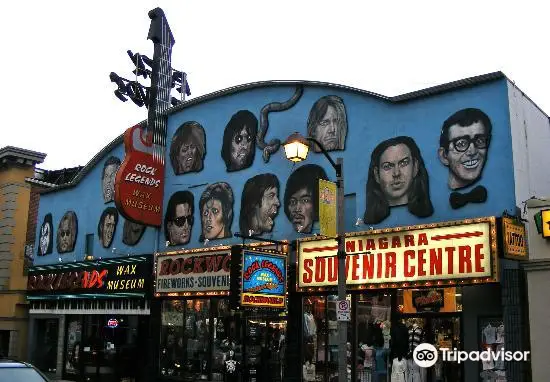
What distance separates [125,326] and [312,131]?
11.3 meters

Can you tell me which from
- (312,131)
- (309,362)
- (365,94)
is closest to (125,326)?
(309,362)

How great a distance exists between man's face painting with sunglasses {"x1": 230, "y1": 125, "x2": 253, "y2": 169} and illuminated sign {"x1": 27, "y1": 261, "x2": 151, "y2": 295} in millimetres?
5365

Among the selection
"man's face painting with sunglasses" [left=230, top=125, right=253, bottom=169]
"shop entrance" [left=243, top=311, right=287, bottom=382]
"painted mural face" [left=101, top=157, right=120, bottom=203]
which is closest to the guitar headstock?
"painted mural face" [left=101, top=157, right=120, bottom=203]

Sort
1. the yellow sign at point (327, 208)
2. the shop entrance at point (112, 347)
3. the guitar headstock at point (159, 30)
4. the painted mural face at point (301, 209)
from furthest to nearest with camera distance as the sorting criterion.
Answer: the guitar headstock at point (159, 30)
the shop entrance at point (112, 347)
the painted mural face at point (301, 209)
the yellow sign at point (327, 208)

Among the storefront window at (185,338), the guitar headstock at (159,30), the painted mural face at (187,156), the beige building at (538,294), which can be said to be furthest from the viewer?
the guitar headstock at (159,30)

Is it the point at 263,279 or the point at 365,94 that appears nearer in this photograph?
the point at 263,279

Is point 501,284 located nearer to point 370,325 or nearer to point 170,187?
point 370,325

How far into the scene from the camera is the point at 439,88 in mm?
17406

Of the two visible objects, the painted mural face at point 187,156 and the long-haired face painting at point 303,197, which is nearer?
the long-haired face painting at point 303,197

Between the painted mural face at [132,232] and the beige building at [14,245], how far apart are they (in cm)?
930

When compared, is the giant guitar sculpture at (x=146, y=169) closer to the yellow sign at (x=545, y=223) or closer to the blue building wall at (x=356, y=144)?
the blue building wall at (x=356, y=144)

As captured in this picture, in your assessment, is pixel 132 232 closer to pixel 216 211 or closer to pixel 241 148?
pixel 216 211

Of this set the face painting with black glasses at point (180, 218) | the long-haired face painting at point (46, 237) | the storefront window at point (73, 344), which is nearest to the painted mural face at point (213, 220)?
the face painting with black glasses at point (180, 218)

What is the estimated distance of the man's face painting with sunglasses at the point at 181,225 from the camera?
2348cm
